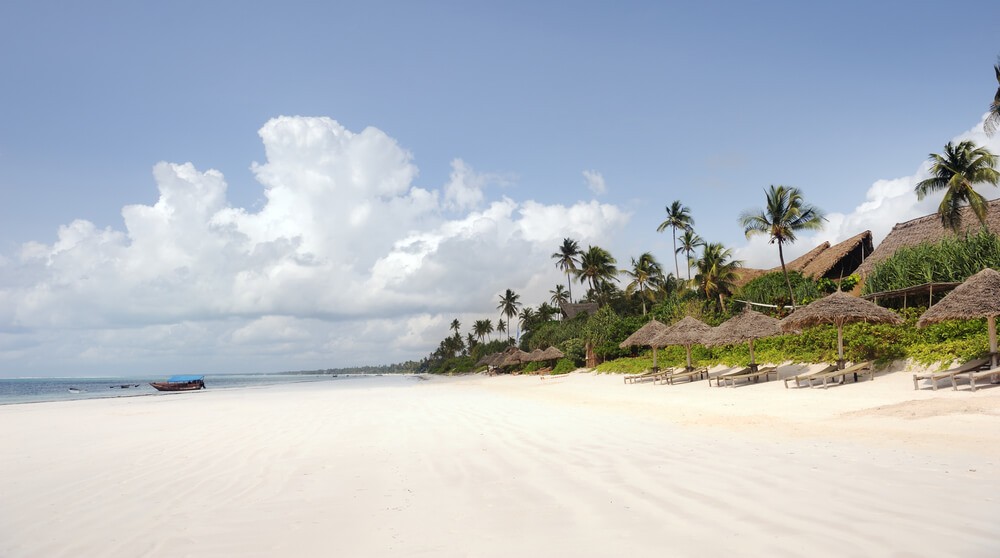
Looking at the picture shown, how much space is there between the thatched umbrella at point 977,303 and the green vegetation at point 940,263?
22.3 ft

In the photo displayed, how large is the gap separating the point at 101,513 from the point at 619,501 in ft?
14.6

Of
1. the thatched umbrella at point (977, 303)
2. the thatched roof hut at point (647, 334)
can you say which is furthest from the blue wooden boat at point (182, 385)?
the thatched umbrella at point (977, 303)

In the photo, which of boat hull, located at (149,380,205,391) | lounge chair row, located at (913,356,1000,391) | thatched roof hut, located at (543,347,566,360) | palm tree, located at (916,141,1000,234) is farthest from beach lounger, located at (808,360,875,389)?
boat hull, located at (149,380,205,391)

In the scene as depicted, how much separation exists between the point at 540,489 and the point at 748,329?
45.5 feet

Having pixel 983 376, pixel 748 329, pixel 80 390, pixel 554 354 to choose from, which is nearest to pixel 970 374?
pixel 983 376

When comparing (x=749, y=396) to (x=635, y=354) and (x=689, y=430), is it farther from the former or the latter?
(x=635, y=354)

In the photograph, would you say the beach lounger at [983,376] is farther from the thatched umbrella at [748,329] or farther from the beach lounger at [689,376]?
the beach lounger at [689,376]

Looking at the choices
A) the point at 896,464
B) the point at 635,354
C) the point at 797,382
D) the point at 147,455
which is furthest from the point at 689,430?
the point at 635,354

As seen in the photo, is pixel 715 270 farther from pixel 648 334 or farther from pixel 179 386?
pixel 179 386

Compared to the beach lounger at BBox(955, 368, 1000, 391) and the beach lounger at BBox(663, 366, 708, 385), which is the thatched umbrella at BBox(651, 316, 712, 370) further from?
the beach lounger at BBox(955, 368, 1000, 391)

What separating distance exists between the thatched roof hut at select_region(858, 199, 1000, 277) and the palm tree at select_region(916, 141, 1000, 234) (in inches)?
53.5

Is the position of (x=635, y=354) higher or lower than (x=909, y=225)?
lower

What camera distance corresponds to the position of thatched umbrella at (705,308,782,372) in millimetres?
16438

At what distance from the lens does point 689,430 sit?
8555mm
